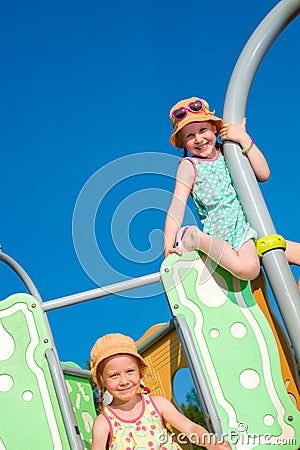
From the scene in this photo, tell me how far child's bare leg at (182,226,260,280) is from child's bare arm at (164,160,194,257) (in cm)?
12

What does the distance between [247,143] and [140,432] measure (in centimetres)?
173

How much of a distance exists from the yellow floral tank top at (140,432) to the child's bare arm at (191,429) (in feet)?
0.14

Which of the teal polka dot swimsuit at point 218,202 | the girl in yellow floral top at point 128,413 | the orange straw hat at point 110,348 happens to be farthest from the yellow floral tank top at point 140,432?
the teal polka dot swimsuit at point 218,202

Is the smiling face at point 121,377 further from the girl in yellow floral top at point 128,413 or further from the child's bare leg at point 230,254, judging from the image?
the child's bare leg at point 230,254

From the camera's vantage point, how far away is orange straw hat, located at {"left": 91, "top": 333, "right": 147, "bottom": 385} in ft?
9.98

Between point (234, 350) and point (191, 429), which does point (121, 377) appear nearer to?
point (191, 429)

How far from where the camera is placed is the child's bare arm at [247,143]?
3.68m

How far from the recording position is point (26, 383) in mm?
3314

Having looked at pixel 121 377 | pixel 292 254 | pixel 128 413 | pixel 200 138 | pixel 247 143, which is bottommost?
pixel 128 413

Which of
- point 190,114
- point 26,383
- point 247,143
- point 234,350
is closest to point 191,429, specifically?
point 234,350

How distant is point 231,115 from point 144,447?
6.41ft

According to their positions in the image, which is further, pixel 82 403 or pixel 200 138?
pixel 82 403

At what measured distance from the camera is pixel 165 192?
358cm

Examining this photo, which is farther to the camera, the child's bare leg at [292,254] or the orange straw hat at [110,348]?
the child's bare leg at [292,254]
